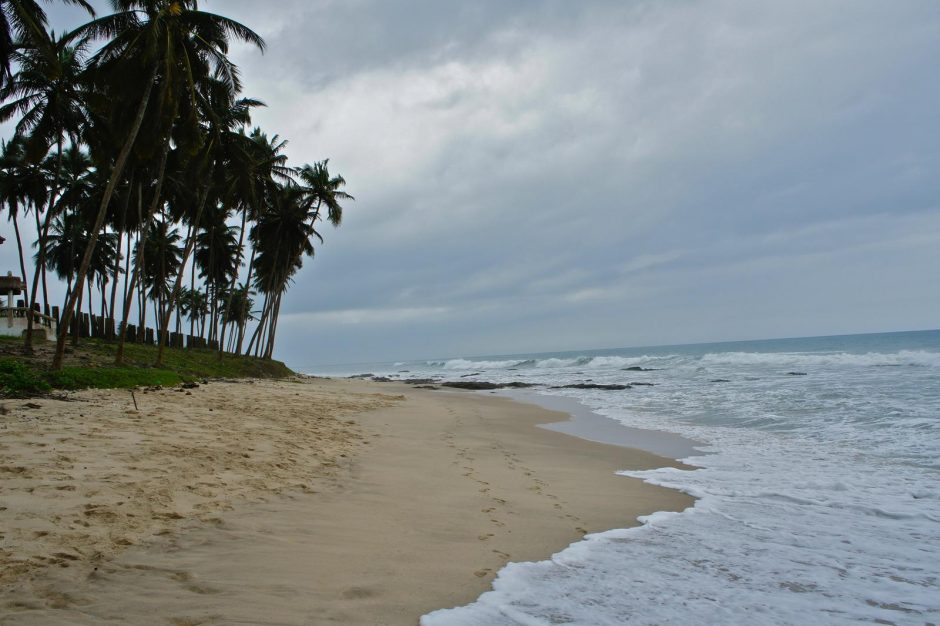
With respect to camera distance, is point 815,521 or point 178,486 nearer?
point 178,486

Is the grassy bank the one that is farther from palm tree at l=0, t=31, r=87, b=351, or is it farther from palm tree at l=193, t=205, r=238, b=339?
palm tree at l=193, t=205, r=238, b=339

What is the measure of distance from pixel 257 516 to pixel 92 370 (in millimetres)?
10586

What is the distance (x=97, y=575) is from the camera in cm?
308

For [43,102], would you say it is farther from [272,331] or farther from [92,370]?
[272,331]

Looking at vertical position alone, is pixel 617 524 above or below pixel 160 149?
below

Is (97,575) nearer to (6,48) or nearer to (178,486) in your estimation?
(178,486)

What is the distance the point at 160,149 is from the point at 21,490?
17311 mm

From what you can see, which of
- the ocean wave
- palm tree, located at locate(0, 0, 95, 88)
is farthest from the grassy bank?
the ocean wave

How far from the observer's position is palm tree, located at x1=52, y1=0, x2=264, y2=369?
13984 millimetres

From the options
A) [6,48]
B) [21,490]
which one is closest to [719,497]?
[21,490]

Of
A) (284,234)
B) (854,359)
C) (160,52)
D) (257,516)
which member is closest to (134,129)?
(160,52)

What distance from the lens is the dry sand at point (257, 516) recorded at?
2.97 meters

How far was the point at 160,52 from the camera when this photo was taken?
1436 cm

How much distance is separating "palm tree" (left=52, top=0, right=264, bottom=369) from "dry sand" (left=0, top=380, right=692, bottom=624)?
30.4ft
